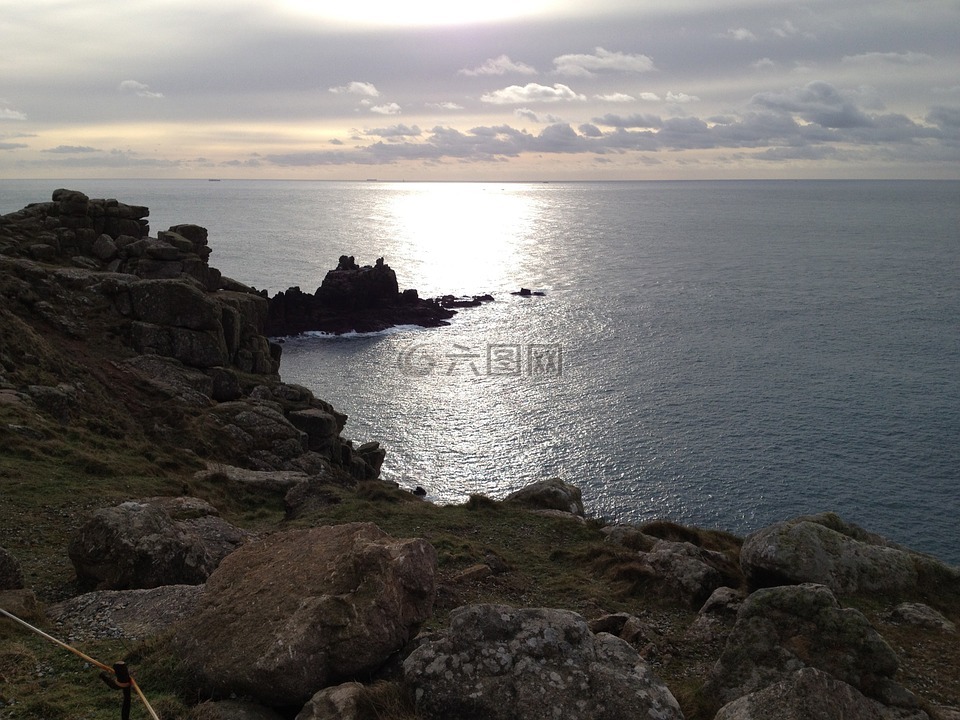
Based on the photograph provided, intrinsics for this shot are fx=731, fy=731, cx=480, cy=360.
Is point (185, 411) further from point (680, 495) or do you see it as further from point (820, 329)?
point (820, 329)

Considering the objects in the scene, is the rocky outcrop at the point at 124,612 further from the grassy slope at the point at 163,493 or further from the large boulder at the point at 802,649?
the large boulder at the point at 802,649

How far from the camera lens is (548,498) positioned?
112 feet

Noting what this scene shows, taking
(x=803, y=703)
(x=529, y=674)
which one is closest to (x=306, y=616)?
(x=529, y=674)

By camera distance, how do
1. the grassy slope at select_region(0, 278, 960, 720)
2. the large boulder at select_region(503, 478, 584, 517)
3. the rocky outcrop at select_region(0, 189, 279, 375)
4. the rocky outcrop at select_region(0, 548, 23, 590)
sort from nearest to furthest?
the grassy slope at select_region(0, 278, 960, 720), the rocky outcrop at select_region(0, 548, 23, 590), the large boulder at select_region(503, 478, 584, 517), the rocky outcrop at select_region(0, 189, 279, 375)

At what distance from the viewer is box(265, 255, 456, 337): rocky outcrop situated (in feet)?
384

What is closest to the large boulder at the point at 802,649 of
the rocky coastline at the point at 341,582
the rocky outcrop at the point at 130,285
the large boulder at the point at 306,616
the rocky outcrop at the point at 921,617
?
the rocky coastline at the point at 341,582

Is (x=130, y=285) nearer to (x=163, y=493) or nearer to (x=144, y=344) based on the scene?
(x=144, y=344)

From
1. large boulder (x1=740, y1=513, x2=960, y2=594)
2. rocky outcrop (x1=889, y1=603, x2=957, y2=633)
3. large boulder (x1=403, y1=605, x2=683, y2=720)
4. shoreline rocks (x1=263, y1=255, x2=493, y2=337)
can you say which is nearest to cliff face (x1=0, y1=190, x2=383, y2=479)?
large boulder (x1=740, y1=513, x2=960, y2=594)

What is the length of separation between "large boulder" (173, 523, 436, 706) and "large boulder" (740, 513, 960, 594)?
11130 mm

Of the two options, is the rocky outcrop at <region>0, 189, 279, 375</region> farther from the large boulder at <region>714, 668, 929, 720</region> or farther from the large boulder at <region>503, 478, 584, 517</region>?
the large boulder at <region>714, 668, 929, 720</region>

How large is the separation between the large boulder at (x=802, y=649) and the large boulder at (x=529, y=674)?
A: 3.03m

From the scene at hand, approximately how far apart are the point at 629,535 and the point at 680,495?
30896mm

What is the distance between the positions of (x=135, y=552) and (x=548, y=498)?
813 inches

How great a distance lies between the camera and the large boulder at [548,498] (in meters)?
33.8
